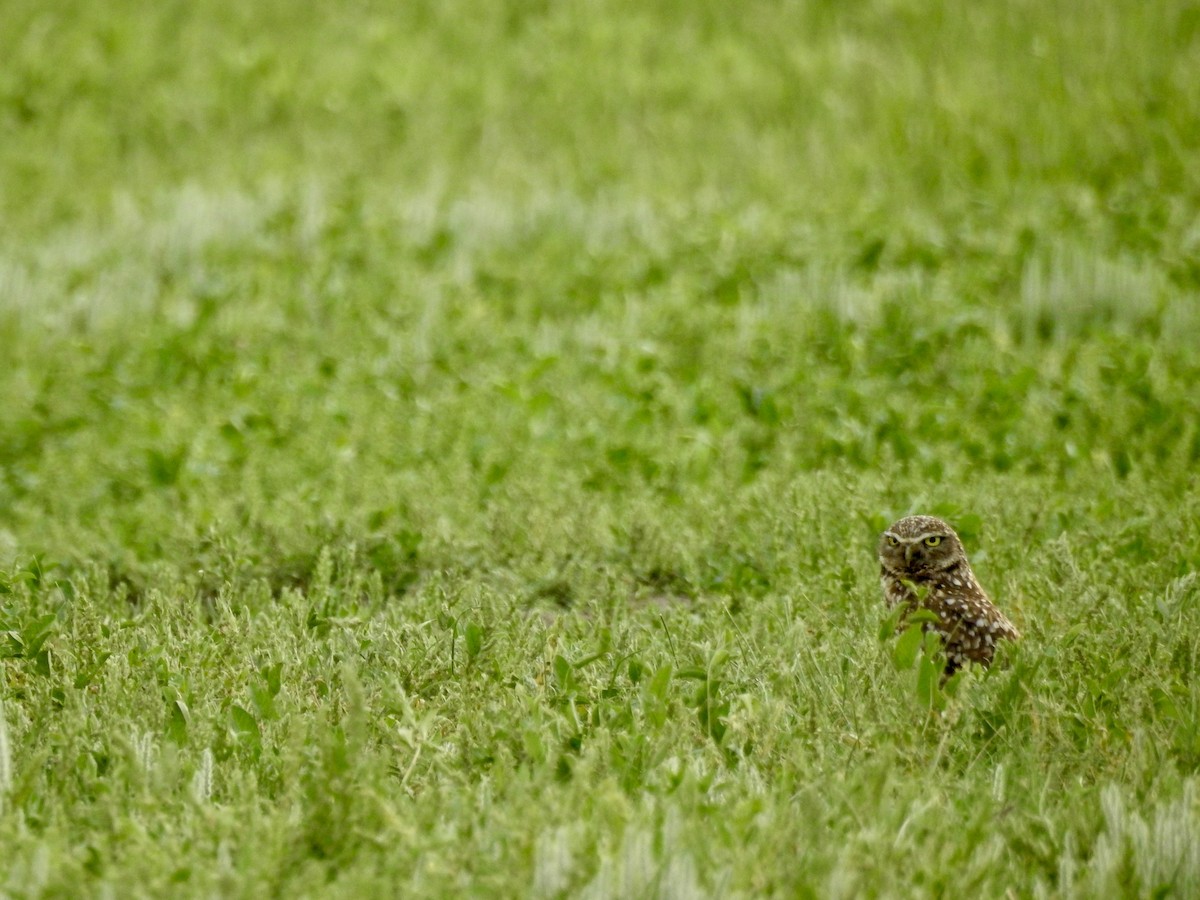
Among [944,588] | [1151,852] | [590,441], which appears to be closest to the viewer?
[1151,852]

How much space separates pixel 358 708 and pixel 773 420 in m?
4.29

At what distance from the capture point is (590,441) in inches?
293

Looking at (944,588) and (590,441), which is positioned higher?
(944,588)

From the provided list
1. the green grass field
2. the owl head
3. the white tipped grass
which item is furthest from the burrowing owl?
the white tipped grass

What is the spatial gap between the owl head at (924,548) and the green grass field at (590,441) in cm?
21

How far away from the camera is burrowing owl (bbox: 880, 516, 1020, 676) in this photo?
4617 millimetres

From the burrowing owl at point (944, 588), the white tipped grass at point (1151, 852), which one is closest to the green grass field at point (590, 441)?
the white tipped grass at point (1151, 852)

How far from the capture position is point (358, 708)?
360cm

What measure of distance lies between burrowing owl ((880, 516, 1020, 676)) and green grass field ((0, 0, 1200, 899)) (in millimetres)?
168

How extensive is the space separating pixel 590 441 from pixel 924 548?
2874 millimetres

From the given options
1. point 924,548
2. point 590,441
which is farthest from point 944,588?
point 590,441

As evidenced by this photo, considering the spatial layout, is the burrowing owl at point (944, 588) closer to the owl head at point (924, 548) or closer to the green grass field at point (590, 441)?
the owl head at point (924, 548)

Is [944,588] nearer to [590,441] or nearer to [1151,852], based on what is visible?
[1151,852]

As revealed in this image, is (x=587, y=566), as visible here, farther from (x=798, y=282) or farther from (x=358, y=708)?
(x=798, y=282)
